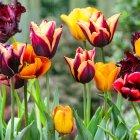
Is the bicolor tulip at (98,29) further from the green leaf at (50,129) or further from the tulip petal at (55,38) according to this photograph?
the green leaf at (50,129)

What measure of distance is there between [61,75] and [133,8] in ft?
2.92

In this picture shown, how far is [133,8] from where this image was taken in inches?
146

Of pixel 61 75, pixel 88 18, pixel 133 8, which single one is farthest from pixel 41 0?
pixel 88 18

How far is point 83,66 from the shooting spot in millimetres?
1153

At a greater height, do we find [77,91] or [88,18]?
[88,18]

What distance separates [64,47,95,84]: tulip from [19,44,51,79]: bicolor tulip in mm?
55

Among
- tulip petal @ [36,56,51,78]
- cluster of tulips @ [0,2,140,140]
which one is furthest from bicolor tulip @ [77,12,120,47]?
tulip petal @ [36,56,51,78]

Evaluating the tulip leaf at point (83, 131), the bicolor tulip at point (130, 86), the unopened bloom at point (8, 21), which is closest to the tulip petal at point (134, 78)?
the bicolor tulip at point (130, 86)

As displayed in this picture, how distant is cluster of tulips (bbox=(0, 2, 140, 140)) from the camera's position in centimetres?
111

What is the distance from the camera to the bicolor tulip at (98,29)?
1.21 metres

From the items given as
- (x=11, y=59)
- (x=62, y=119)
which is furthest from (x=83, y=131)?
(x=11, y=59)

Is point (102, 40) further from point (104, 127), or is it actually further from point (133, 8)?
point (133, 8)

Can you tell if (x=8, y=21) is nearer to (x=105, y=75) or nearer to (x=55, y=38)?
(x=55, y=38)

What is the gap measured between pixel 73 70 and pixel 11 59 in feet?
0.43
